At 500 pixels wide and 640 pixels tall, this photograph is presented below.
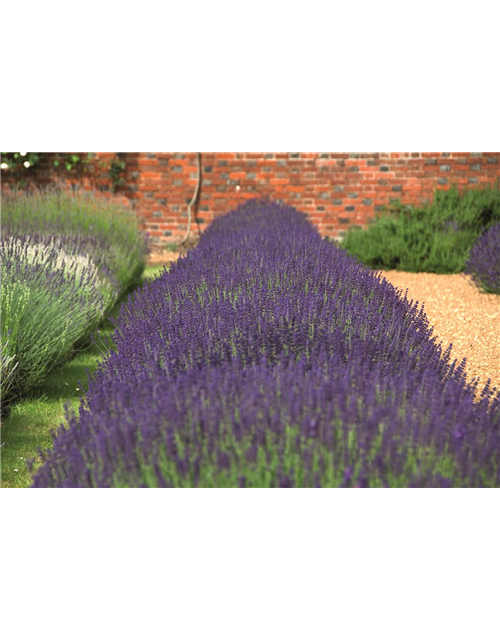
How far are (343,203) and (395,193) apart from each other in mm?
936

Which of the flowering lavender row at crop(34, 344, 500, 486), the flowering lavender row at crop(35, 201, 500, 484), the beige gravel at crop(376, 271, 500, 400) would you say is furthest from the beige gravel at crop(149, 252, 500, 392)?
the flowering lavender row at crop(34, 344, 500, 486)

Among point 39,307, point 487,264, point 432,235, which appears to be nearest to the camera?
point 39,307

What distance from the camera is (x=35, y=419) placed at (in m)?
4.91

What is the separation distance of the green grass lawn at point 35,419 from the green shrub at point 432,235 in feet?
16.9

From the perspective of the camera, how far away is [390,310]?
400cm

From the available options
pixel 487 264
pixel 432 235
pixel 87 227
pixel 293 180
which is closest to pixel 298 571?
pixel 487 264

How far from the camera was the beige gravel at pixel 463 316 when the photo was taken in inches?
235

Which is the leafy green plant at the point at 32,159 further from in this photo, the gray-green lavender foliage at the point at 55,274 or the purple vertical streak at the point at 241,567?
the purple vertical streak at the point at 241,567

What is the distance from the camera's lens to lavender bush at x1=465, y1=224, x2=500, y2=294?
8273 millimetres

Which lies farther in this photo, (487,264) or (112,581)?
(487,264)

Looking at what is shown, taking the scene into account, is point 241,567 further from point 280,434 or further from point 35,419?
point 35,419

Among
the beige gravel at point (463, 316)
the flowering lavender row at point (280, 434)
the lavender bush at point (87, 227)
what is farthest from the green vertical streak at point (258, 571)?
the lavender bush at point (87, 227)

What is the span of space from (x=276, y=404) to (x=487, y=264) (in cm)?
649

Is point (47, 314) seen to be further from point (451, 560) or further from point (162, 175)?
point (162, 175)
